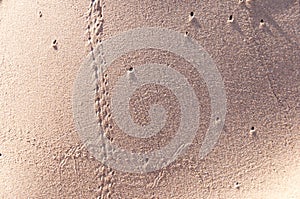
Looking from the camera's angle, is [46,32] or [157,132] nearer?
[157,132]

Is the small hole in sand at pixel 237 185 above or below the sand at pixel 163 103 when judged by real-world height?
below

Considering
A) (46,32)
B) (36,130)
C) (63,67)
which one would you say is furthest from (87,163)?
(46,32)

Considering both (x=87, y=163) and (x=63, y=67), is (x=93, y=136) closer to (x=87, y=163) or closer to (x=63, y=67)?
(x=87, y=163)

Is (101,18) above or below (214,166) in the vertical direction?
above

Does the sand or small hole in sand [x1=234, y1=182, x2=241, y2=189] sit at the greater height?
the sand

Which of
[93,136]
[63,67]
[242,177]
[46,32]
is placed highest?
[46,32]

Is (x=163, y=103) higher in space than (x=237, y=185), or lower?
higher
